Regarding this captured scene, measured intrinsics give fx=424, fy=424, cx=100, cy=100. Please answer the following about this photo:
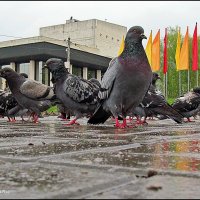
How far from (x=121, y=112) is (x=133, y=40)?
110 centimetres

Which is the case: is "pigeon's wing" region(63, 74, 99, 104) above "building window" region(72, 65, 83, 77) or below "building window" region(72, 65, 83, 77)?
below

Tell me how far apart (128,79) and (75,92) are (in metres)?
1.93

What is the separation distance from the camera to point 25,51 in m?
50.7

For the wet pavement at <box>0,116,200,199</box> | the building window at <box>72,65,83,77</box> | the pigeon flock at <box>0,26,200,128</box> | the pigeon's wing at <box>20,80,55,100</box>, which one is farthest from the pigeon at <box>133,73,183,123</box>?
the building window at <box>72,65,83,77</box>

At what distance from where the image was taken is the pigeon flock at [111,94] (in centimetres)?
604

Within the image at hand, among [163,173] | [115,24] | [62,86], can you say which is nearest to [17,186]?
[163,173]

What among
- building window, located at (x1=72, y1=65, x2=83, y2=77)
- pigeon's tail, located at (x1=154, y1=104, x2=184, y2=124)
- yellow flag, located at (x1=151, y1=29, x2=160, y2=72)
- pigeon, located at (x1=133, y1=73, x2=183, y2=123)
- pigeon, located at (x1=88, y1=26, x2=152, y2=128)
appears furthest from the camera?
building window, located at (x1=72, y1=65, x2=83, y2=77)

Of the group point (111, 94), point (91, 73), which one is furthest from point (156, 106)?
point (91, 73)

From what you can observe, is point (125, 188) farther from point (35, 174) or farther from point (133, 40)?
point (133, 40)

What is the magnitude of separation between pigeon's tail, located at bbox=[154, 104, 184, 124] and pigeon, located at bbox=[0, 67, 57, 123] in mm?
2470

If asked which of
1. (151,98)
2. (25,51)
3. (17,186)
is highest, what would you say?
(25,51)

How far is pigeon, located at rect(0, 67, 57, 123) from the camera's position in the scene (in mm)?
8969

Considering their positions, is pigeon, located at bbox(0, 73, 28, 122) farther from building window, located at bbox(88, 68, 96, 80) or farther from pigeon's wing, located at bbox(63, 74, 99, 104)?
building window, located at bbox(88, 68, 96, 80)

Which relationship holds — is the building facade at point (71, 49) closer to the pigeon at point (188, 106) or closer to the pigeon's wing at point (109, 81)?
the pigeon at point (188, 106)
